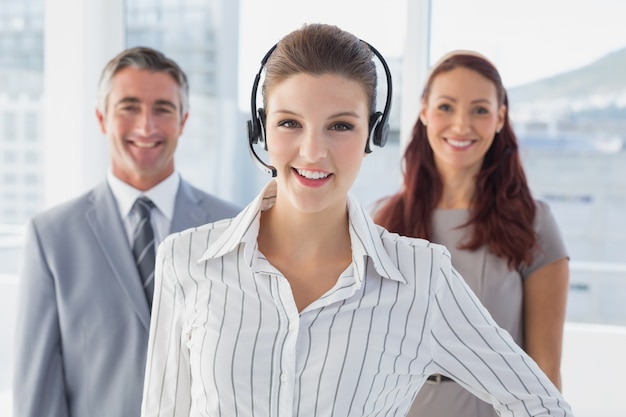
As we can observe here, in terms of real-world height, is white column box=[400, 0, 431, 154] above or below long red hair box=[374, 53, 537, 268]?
above

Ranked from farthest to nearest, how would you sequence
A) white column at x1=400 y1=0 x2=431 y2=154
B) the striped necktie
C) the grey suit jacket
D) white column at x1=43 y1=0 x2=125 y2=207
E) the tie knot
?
white column at x1=43 y1=0 x2=125 y2=207, white column at x1=400 y1=0 x2=431 y2=154, the tie knot, the striped necktie, the grey suit jacket

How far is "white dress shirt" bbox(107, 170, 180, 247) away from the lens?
211 cm

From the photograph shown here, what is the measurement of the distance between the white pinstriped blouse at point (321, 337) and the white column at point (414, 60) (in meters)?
Answer: 2.11

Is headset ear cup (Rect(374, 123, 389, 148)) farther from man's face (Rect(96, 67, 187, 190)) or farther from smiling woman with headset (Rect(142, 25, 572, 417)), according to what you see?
man's face (Rect(96, 67, 187, 190))

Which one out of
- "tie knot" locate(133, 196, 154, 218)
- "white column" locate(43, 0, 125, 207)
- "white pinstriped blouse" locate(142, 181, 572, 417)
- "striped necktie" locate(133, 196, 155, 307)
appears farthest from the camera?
"white column" locate(43, 0, 125, 207)

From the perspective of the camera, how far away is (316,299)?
1.38 metres

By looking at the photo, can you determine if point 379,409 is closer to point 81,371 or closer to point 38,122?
point 81,371

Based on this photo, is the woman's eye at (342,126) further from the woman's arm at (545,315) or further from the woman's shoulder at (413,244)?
the woman's arm at (545,315)

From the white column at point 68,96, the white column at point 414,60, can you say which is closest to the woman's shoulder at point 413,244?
the white column at point 414,60

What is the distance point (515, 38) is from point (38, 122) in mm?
2508

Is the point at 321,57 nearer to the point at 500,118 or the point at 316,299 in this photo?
the point at 316,299

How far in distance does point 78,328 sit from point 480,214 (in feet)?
3.72

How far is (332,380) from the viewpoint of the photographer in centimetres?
129

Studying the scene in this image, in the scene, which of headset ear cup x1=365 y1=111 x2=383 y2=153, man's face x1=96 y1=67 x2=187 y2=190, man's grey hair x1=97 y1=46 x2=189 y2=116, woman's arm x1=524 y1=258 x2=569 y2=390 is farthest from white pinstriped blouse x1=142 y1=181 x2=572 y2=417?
man's grey hair x1=97 y1=46 x2=189 y2=116
